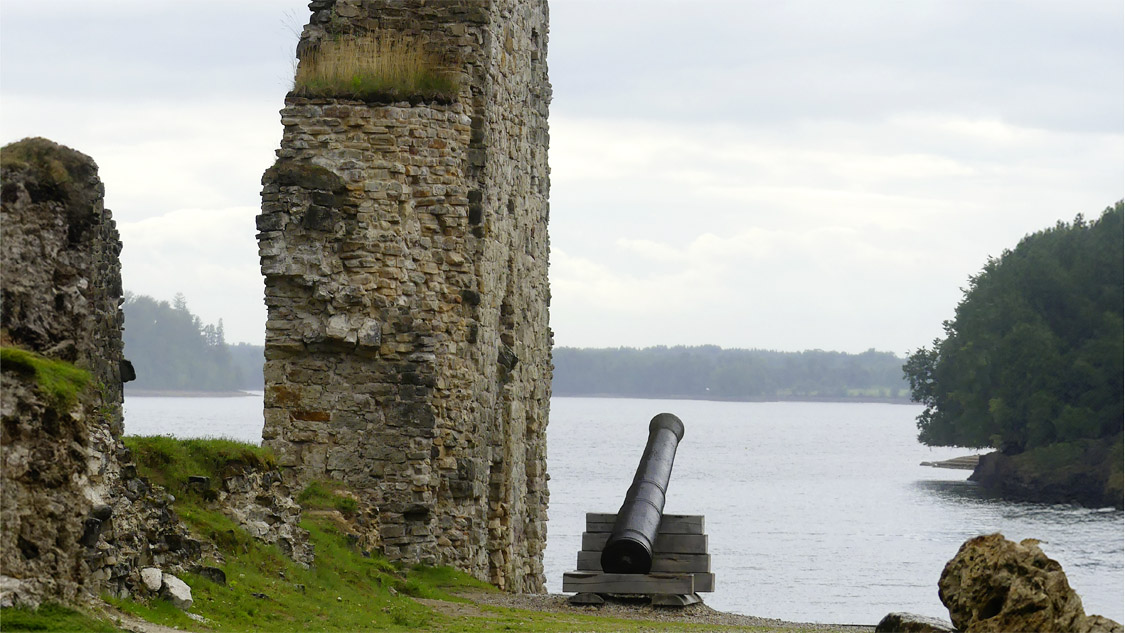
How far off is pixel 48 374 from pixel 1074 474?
49.9m

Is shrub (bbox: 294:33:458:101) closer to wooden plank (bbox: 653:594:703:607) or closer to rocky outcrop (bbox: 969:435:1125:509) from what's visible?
wooden plank (bbox: 653:594:703:607)

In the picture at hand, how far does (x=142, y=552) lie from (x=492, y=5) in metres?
8.71

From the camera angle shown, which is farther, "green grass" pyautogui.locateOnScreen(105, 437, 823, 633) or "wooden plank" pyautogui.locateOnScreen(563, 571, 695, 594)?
"wooden plank" pyautogui.locateOnScreen(563, 571, 695, 594)

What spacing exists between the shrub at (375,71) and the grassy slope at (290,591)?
436 centimetres

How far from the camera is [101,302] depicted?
33.8ft

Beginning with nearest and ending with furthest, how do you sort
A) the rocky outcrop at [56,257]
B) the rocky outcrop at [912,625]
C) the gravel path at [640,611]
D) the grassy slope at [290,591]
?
the rocky outcrop at [56,257] < the grassy slope at [290,591] < the rocky outcrop at [912,625] < the gravel path at [640,611]

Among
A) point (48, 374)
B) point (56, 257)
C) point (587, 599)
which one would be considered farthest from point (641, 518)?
point (48, 374)

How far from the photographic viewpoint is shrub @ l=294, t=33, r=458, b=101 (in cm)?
1612

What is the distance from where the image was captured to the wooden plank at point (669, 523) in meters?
15.5

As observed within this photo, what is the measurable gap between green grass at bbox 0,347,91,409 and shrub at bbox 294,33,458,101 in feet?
24.6

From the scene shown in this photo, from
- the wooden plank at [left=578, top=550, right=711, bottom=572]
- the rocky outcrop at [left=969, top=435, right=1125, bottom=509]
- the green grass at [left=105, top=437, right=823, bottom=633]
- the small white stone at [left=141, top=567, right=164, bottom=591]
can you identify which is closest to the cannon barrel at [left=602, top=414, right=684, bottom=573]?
the wooden plank at [left=578, top=550, right=711, bottom=572]

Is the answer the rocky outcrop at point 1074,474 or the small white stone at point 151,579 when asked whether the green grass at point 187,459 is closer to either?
the small white stone at point 151,579

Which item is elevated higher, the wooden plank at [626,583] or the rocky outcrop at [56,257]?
the rocky outcrop at [56,257]

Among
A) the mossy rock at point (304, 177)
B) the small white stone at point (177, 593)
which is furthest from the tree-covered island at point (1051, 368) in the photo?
the small white stone at point (177, 593)
